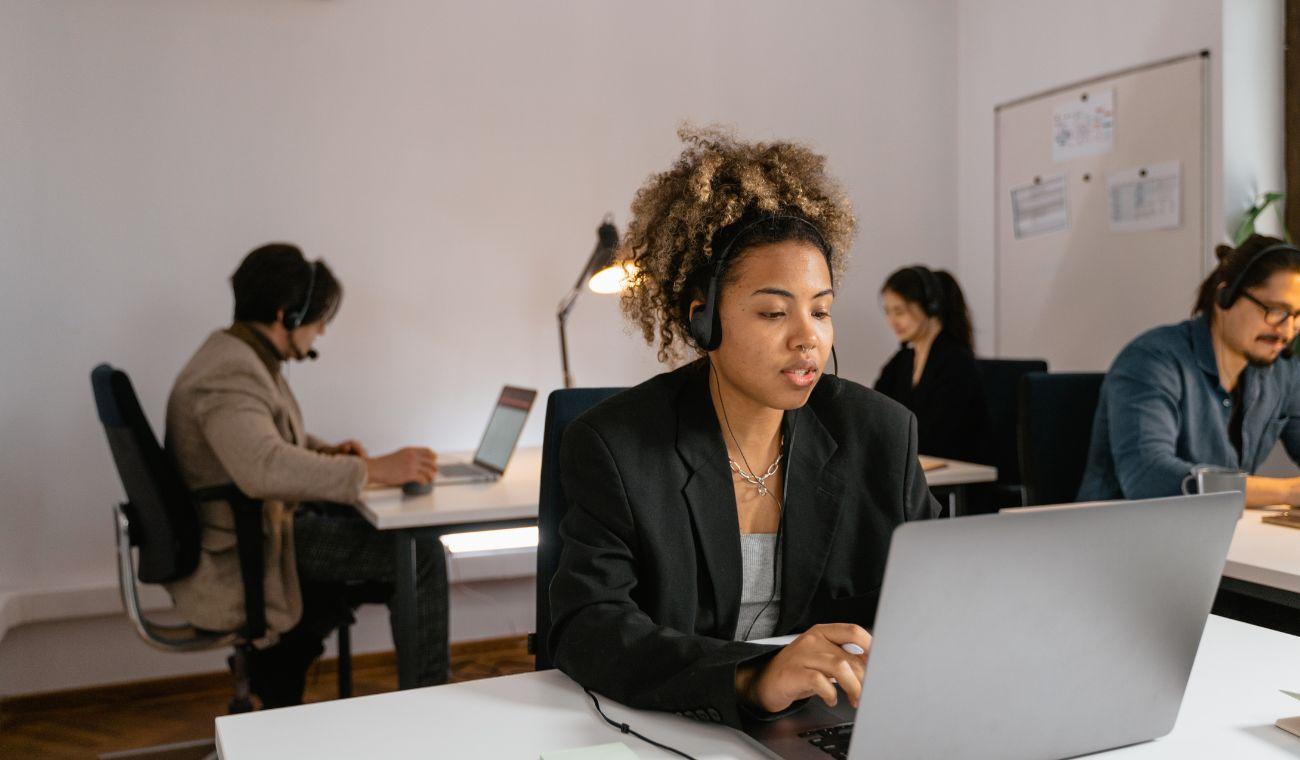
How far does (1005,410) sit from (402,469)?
200 cm

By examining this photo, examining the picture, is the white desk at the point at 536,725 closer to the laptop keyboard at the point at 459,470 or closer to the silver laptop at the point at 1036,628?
the silver laptop at the point at 1036,628

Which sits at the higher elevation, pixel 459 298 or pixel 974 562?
pixel 459 298

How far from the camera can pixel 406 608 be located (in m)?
2.34

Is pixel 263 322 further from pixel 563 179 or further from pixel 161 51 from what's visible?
pixel 563 179

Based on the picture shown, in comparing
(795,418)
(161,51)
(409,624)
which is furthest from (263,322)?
(795,418)

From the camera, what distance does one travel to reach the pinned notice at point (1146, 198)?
131 inches

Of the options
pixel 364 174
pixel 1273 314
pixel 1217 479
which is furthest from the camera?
pixel 364 174

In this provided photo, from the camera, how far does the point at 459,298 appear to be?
357cm

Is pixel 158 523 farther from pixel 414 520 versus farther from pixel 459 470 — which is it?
pixel 459 470

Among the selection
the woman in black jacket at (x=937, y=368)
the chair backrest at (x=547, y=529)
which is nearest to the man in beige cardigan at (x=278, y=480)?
the chair backrest at (x=547, y=529)

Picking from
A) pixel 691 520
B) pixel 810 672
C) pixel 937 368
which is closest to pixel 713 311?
pixel 691 520

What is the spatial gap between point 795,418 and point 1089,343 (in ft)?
8.70

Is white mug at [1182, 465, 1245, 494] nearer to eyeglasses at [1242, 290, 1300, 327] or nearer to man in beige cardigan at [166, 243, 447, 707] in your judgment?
eyeglasses at [1242, 290, 1300, 327]

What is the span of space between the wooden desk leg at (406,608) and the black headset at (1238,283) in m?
1.84
